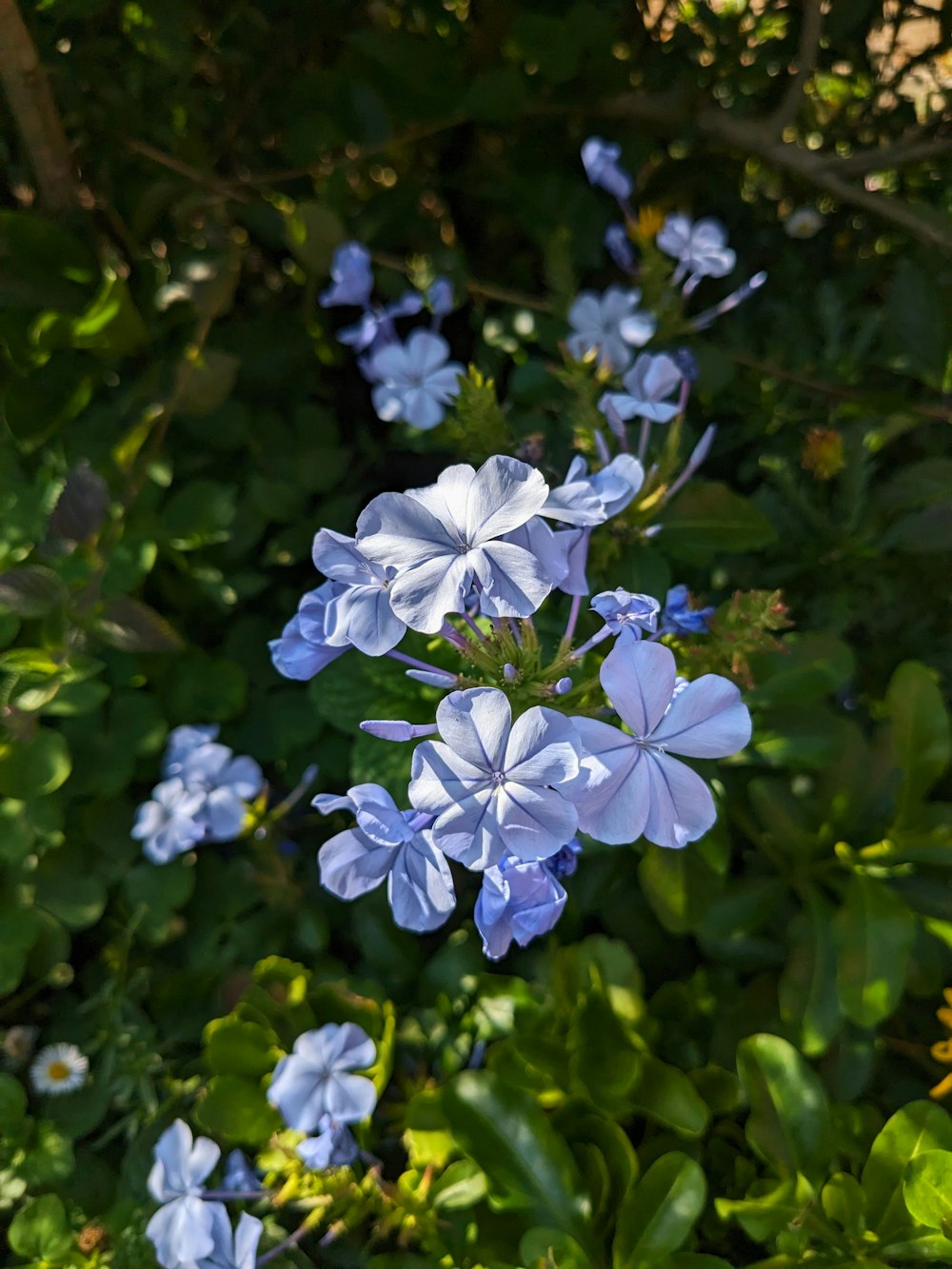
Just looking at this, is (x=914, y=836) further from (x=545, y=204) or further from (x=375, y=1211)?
(x=545, y=204)

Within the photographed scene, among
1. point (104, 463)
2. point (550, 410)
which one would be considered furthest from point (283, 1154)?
point (550, 410)

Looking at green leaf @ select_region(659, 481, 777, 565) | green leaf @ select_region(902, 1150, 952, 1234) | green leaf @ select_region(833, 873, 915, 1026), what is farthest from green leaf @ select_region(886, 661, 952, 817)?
green leaf @ select_region(902, 1150, 952, 1234)

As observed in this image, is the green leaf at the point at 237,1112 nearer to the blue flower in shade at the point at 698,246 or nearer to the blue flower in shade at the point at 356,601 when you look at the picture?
the blue flower in shade at the point at 356,601

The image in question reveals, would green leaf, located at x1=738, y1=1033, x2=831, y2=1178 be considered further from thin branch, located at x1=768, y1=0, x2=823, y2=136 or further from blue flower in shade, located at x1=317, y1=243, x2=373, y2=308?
thin branch, located at x1=768, y1=0, x2=823, y2=136

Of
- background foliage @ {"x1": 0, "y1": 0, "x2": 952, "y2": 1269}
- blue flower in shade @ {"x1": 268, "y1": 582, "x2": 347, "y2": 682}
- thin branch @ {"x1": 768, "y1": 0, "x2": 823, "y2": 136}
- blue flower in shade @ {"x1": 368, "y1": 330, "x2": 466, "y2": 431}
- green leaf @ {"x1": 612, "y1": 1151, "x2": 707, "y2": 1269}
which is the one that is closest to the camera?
blue flower in shade @ {"x1": 268, "y1": 582, "x2": 347, "y2": 682}

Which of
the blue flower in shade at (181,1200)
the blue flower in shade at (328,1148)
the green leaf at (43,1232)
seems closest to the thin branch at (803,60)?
the blue flower in shade at (328,1148)
